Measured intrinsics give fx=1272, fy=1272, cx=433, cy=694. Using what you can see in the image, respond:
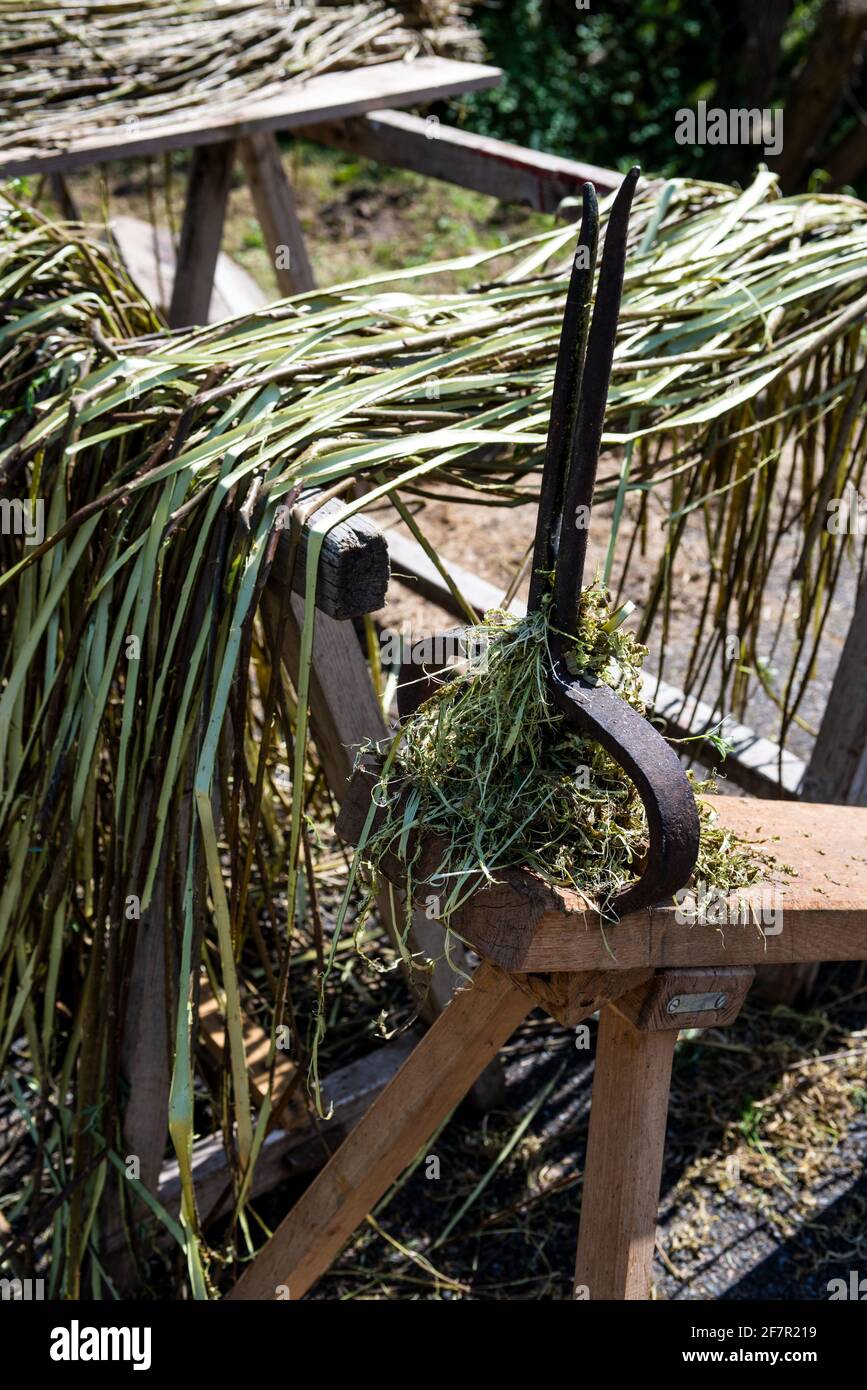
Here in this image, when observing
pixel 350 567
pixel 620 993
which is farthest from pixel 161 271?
pixel 620 993

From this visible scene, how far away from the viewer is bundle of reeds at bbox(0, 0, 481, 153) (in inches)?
106

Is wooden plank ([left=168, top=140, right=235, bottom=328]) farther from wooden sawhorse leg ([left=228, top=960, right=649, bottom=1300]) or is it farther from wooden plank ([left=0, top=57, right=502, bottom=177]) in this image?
wooden sawhorse leg ([left=228, top=960, right=649, bottom=1300])

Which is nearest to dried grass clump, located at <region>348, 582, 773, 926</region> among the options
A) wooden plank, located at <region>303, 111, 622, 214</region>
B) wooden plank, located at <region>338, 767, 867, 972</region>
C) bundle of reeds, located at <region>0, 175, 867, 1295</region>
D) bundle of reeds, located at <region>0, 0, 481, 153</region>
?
wooden plank, located at <region>338, 767, 867, 972</region>

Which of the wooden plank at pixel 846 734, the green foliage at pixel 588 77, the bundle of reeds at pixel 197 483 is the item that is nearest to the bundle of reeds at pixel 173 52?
the bundle of reeds at pixel 197 483

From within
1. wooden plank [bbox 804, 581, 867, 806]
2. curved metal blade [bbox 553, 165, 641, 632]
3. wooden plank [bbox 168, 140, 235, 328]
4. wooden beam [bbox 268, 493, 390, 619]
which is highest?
wooden plank [bbox 168, 140, 235, 328]

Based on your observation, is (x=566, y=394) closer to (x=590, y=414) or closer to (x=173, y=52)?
(x=590, y=414)

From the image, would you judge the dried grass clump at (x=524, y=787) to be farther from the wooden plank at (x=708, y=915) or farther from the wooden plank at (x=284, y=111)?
the wooden plank at (x=284, y=111)

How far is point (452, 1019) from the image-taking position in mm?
1262

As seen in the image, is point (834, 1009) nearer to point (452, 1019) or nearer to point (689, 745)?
point (689, 745)

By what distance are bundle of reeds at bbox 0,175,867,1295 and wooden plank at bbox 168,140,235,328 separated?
117 centimetres

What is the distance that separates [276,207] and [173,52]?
1.54ft

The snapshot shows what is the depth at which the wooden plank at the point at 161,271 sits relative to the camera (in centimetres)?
371

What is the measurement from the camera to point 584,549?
39.8 inches
